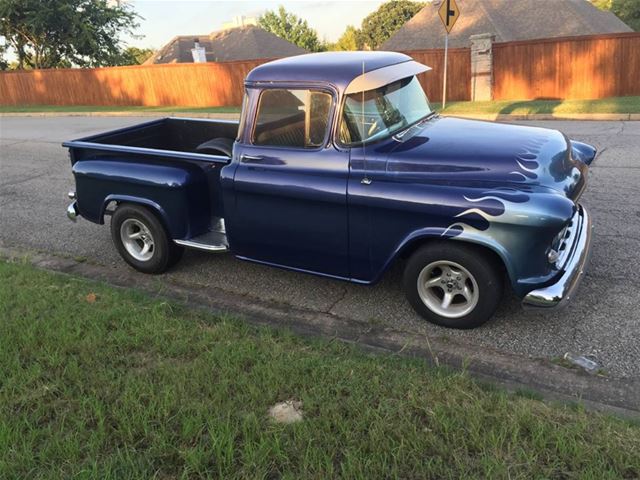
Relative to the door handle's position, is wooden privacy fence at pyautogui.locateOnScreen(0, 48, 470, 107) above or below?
above

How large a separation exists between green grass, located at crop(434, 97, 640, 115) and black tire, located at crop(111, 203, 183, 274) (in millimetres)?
11724

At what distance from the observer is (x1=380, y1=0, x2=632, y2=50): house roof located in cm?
3009

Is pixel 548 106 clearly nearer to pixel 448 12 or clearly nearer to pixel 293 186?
pixel 448 12

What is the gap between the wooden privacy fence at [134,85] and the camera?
22750 millimetres

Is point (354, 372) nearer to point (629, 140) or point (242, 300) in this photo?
point (242, 300)

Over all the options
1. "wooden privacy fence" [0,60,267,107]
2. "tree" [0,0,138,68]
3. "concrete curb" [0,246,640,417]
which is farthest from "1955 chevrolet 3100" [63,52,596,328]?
"tree" [0,0,138,68]

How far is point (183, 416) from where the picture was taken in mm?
3070

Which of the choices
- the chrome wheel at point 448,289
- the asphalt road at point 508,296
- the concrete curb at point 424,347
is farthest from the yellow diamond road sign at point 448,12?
the chrome wheel at point 448,289

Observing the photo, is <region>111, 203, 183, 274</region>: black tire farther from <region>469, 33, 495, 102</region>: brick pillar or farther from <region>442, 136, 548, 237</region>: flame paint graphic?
<region>469, 33, 495, 102</region>: brick pillar

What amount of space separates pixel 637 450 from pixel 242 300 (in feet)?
10.2

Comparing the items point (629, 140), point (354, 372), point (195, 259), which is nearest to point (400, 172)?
point (354, 372)

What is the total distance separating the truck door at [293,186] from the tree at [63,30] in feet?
105

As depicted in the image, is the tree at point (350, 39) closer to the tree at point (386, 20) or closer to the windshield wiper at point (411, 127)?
the tree at point (386, 20)

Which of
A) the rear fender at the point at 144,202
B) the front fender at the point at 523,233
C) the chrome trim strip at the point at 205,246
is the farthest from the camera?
the rear fender at the point at 144,202
